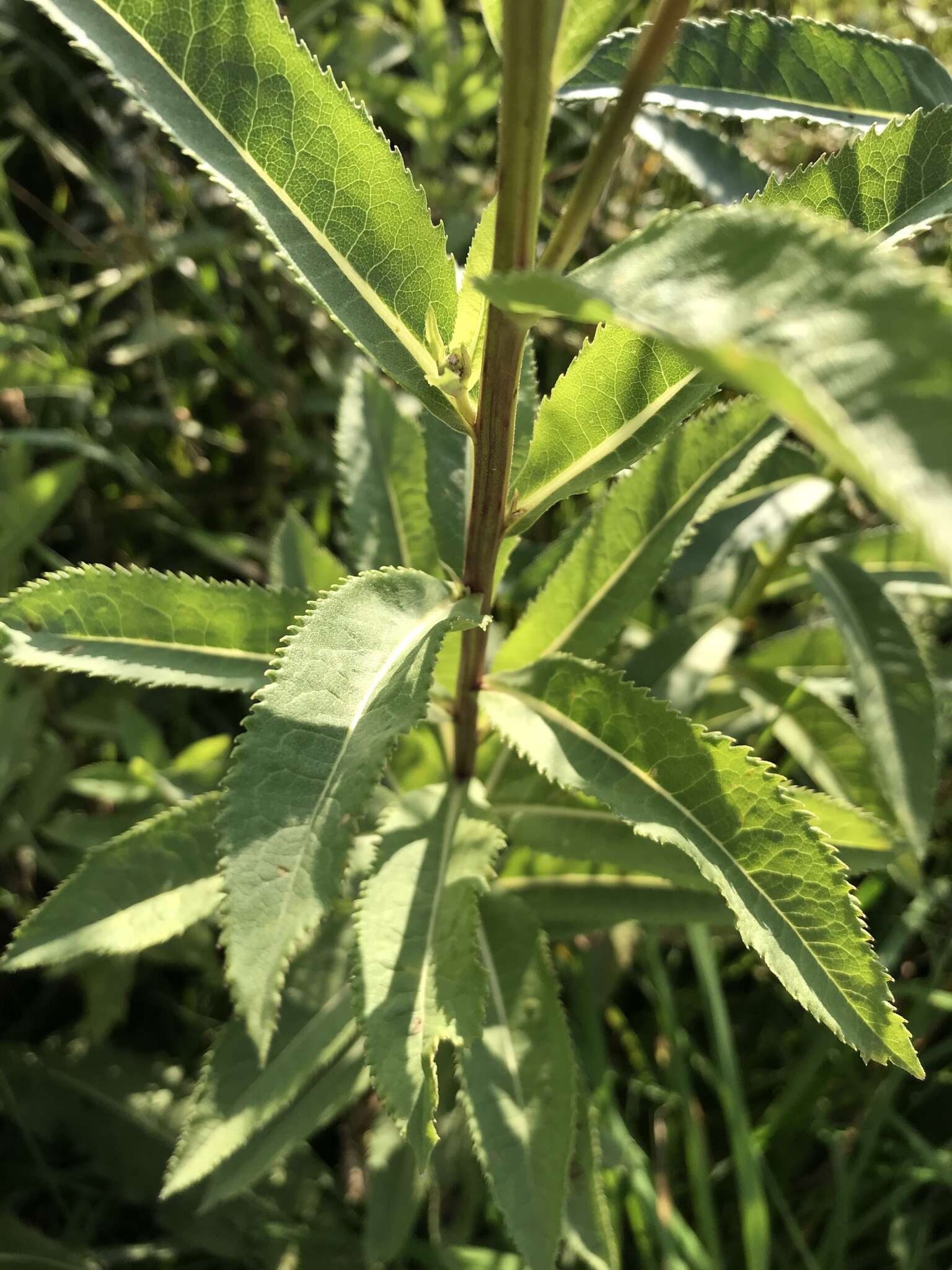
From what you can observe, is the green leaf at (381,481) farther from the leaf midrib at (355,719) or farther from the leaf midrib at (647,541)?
the leaf midrib at (355,719)

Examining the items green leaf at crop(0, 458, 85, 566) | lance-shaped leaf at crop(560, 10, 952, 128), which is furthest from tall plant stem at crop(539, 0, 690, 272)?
green leaf at crop(0, 458, 85, 566)

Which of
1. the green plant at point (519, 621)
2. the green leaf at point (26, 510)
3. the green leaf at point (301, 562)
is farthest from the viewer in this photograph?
the green leaf at point (26, 510)

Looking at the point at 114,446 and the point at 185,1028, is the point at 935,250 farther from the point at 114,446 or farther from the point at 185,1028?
the point at 185,1028

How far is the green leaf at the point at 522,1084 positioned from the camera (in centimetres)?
121

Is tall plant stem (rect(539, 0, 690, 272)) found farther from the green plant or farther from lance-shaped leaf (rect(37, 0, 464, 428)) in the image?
lance-shaped leaf (rect(37, 0, 464, 428))

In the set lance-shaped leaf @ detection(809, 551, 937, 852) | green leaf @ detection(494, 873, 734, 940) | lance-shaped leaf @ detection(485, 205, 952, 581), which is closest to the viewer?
lance-shaped leaf @ detection(485, 205, 952, 581)

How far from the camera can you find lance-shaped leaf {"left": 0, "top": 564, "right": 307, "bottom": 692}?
1.15m

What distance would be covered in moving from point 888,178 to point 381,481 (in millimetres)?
894

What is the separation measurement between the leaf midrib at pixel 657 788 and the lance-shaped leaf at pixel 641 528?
0.17 meters

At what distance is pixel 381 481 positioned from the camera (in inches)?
64.3

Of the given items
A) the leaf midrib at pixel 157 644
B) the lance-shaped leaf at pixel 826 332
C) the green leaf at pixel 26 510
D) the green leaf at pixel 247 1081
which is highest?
the lance-shaped leaf at pixel 826 332

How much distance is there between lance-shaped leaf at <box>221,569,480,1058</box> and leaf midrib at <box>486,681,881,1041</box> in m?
0.25

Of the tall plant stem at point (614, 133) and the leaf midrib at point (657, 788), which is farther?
the leaf midrib at point (657, 788)

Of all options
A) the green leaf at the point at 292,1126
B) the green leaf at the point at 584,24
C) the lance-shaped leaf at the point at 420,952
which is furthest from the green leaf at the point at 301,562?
the green leaf at the point at 584,24
